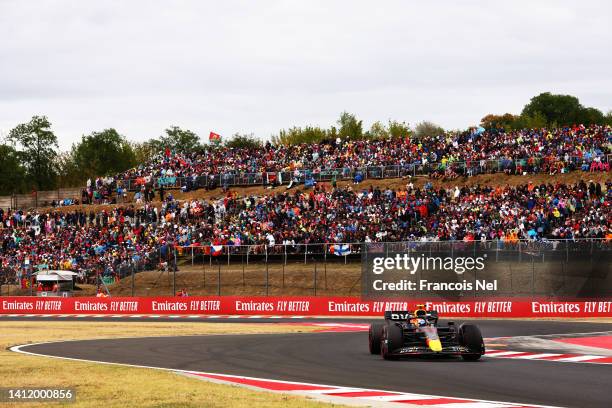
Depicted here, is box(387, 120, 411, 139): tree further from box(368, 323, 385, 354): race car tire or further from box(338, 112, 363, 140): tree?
box(368, 323, 385, 354): race car tire

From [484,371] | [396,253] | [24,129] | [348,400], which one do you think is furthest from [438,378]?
[24,129]

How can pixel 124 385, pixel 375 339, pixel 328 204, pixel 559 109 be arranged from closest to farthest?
pixel 124 385, pixel 375 339, pixel 328 204, pixel 559 109

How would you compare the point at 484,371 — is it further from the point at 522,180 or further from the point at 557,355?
the point at 522,180

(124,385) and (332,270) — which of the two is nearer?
(124,385)

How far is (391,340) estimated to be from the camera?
866 inches

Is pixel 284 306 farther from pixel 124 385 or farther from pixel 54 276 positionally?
pixel 124 385

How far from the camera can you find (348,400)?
14438 millimetres

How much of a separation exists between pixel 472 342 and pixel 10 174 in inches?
4132

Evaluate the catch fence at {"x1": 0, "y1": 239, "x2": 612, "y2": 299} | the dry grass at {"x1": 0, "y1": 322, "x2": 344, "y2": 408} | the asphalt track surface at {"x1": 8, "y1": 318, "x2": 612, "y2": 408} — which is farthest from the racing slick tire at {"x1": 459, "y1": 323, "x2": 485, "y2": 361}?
the catch fence at {"x1": 0, "y1": 239, "x2": 612, "y2": 299}

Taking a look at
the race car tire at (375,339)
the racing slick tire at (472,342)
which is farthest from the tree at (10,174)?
the racing slick tire at (472,342)

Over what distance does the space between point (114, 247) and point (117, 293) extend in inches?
272

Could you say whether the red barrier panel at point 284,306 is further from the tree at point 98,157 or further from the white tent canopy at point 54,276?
the tree at point 98,157

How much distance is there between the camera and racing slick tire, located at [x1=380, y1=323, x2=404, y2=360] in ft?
72.1

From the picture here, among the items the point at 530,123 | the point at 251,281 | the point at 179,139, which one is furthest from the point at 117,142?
the point at 251,281
